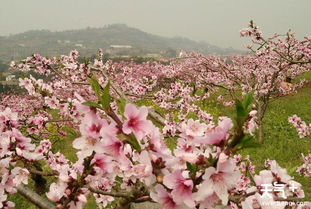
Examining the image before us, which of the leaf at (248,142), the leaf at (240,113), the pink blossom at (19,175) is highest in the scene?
the leaf at (240,113)

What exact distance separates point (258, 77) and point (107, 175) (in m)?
13.3

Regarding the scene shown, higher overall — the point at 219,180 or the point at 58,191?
the point at 219,180

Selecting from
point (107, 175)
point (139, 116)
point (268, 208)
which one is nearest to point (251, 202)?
point (268, 208)

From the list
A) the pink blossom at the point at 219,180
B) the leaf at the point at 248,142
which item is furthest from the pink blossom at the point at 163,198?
the leaf at the point at 248,142

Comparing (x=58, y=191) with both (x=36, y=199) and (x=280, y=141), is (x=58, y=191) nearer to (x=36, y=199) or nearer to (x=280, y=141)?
(x=36, y=199)

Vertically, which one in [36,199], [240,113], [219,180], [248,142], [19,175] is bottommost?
[36,199]

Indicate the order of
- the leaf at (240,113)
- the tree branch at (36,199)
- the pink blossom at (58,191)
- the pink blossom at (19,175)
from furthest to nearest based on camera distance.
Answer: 1. the tree branch at (36,199)
2. the pink blossom at (19,175)
3. the pink blossom at (58,191)
4. the leaf at (240,113)

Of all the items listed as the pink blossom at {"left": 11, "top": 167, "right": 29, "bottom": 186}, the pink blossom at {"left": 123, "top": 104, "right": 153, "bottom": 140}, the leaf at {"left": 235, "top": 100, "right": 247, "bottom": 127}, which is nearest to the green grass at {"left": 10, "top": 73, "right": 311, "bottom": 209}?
the pink blossom at {"left": 11, "top": 167, "right": 29, "bottom": 186}

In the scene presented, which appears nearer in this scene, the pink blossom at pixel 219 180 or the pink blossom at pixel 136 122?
the pink blossom at pixel 219 180

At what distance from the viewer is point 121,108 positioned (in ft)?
4.55

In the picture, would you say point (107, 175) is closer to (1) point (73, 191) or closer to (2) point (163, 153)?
(1) point (73, 191)

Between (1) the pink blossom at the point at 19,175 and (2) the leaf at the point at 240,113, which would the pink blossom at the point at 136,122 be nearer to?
(2) the leaf at the point at 240,113

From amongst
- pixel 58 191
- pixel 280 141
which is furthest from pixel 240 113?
pixel 280 141

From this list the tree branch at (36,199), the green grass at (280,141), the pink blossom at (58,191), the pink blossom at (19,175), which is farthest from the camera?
the green grass at (280,141)
